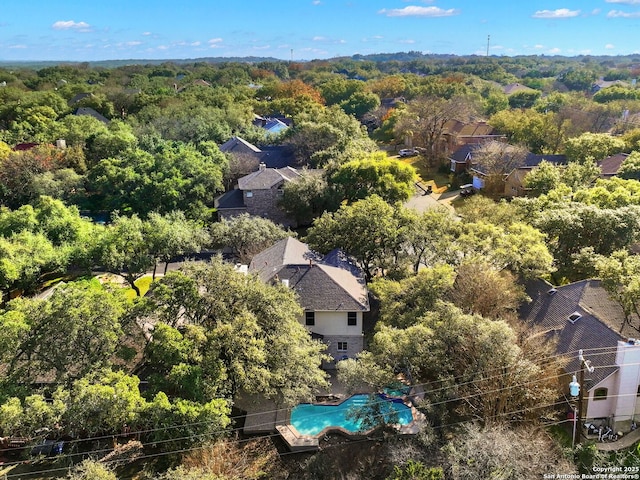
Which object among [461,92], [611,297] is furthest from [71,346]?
[461,92]

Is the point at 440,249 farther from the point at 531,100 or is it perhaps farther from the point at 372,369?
the point at 531,100

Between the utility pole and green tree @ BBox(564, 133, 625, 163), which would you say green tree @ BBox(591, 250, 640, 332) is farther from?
green tree @ BBox(564, 133, 625, 163)

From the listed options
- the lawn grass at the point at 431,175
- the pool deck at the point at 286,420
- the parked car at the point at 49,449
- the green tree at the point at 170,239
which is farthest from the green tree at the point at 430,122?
the parked car at the point at 49,449

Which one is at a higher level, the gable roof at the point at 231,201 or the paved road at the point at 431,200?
the gable roof at the point at 231,201

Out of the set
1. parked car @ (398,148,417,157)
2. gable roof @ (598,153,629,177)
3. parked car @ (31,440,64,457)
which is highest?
gable roof @ (598,153,629,177)

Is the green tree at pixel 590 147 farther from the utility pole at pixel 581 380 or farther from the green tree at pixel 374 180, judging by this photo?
the utility pole at pixel 581 380

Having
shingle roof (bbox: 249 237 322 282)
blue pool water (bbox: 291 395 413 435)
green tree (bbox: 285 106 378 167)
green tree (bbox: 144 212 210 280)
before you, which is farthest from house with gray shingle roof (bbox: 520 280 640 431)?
green tree (bbox: 285 106 378 167)
